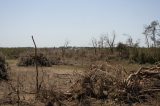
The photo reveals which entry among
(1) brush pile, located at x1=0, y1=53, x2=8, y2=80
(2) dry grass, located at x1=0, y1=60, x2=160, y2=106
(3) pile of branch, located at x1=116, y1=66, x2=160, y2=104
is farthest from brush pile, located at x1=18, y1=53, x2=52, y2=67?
(3) pile of branch, located at x1=116, y1=66, x2=160, y2=104

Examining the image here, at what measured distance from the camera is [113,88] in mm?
10844

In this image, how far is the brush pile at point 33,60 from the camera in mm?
25273

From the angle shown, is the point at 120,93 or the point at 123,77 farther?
the point at 123,77

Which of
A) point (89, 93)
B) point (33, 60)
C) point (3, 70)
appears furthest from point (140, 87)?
point (33, 60)

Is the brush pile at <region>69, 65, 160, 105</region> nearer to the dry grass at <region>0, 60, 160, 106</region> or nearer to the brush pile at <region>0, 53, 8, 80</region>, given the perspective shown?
the dry grass at <region>0, 60, 160, 106</region>

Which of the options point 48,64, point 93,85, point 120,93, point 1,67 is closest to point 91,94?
point 93,85

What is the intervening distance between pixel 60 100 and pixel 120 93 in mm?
2021

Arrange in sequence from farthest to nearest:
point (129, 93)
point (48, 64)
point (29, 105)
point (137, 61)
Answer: point (137, 61), point (48, 64), point (129, 93), point (29, 105)

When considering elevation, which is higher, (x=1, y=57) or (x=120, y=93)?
(x=1, y=57)

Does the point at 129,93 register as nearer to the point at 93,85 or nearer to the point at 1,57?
the point at 93,85

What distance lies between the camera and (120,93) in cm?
1062

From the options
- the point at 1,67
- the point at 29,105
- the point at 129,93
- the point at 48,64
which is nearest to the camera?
the point at 29,105

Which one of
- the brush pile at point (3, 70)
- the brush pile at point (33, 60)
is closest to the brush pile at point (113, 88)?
the brush pile at point (3, 70)

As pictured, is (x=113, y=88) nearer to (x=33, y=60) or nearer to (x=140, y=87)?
(x=140, y=87)
